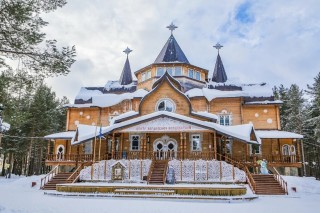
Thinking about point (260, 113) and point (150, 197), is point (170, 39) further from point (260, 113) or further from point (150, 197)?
point (150, 197)

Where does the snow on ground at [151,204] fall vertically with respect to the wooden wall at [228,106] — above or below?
below

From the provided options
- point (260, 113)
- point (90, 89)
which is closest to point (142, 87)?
point (90, 89)

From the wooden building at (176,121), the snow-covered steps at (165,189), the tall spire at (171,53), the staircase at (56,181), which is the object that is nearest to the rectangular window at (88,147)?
the wooden building at (176,121)

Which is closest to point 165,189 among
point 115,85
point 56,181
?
point 56,181

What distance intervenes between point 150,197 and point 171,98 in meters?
13.2

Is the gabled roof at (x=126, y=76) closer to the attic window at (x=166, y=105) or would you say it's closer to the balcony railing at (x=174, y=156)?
the attic window at (x=166, y=105)

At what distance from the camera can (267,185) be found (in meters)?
19.5

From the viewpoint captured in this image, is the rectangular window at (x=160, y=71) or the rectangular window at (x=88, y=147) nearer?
the rectangular window at (x=88, y=147)

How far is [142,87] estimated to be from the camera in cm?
3369

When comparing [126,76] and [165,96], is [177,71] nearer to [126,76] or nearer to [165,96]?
[165,96]

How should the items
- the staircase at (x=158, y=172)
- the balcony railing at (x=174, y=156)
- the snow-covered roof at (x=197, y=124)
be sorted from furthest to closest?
the balcony railing at (x=174, y=156)
the snow-covered roof at (x=197, y=124)
the staircase at (x=158, y=172)

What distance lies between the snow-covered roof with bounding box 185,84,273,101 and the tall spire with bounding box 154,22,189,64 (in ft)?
14.7

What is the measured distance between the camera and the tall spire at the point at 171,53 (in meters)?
33.9

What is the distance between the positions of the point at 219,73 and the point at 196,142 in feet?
43.8
